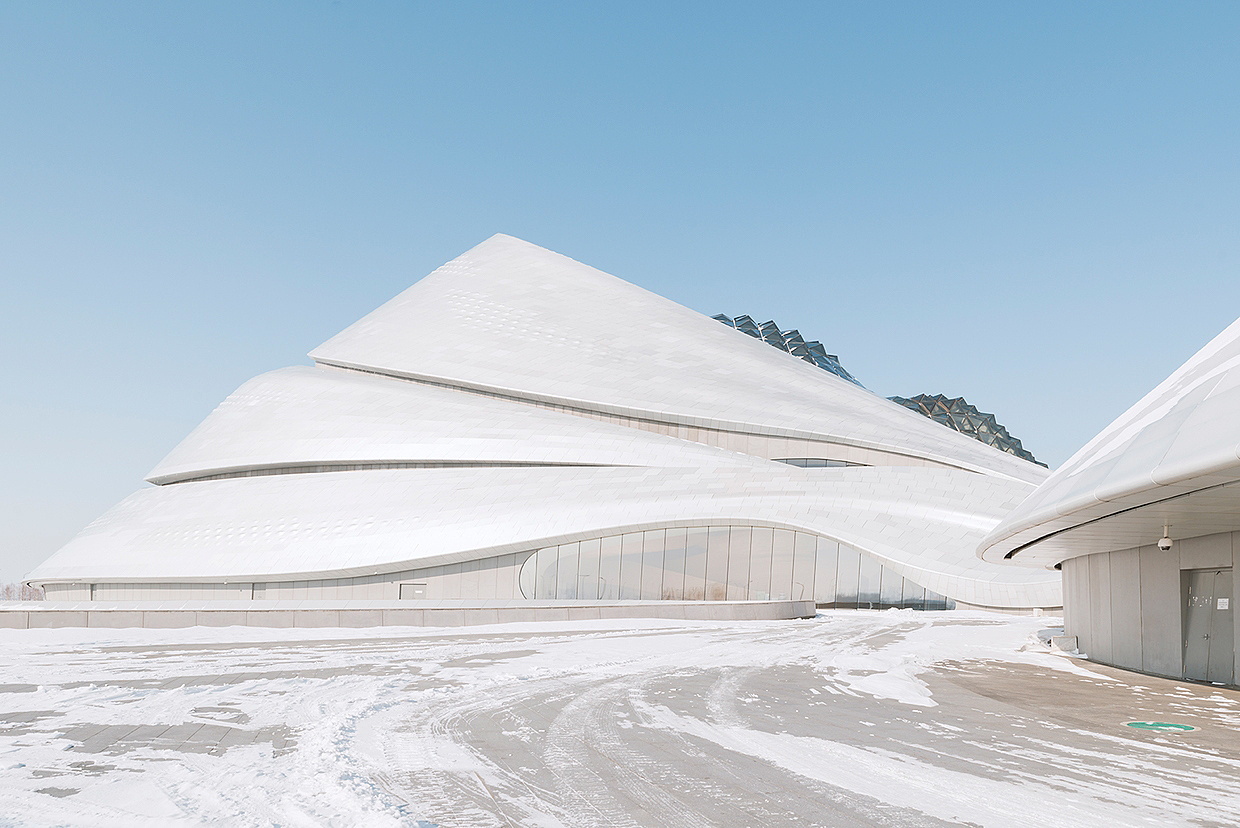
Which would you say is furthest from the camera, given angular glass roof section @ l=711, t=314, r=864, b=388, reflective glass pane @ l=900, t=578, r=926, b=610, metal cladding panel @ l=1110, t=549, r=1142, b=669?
angular glass roof section @ l=711, t=314, r=864, b=388

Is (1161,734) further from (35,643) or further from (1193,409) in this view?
(35,643)

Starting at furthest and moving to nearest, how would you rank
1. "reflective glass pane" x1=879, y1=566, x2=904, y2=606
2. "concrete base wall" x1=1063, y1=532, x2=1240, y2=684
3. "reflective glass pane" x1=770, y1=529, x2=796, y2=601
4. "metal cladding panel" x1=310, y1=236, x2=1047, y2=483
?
"metal cladding panel" x1=310, y1=236, x2=1047, y2=483
"reflective glass pane" x1=770, y1=529, x2=796, y2=601
"reflective glass pane" x1=879, y1=566, x2=904, y2=606
"concrete base wall" x1=1063, y1=532, x2=1240, y2=684

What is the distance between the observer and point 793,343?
6556 cm

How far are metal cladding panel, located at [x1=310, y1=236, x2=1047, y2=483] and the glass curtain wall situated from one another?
7135 millimetres

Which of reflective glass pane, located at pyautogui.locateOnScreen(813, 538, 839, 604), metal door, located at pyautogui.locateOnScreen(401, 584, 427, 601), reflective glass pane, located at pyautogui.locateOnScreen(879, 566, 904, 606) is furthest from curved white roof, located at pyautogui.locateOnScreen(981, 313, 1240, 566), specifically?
metal door, located at pyautogui.locateOnScreen(401, 584, 427, 601)

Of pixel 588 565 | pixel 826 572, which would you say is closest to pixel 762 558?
pixel 826 572

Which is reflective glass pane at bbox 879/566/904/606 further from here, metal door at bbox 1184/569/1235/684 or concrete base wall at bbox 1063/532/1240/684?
metal door at bbox 1184/569/1235/684

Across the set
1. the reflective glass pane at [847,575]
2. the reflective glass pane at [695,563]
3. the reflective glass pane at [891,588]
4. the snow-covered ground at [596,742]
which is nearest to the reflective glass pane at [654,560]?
the reflective glass pane at [695,563]

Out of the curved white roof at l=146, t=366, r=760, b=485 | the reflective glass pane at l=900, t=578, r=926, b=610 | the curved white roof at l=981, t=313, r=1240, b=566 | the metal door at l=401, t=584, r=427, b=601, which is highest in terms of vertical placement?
the curved white roof at l=146, t=366, r=760, b=485

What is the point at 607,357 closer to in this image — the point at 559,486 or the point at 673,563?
the point at 559,486

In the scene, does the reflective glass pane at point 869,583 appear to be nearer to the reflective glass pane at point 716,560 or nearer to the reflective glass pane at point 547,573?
the reflective glass pane at point 716,560

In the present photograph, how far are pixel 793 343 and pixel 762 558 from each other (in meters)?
37.5

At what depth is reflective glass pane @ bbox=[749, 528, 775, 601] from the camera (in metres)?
30.1

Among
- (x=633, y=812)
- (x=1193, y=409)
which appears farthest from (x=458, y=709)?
(x=1193, y=409)
